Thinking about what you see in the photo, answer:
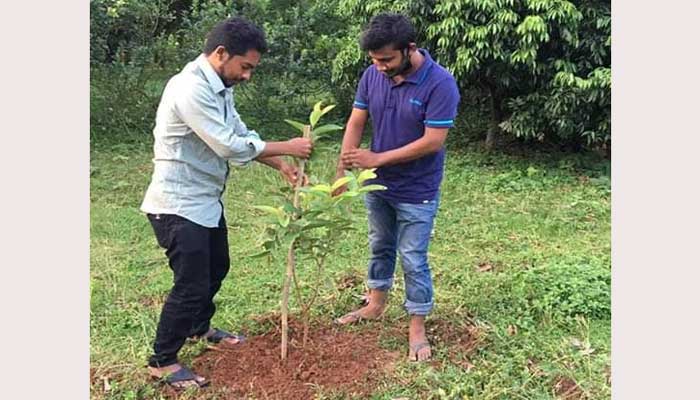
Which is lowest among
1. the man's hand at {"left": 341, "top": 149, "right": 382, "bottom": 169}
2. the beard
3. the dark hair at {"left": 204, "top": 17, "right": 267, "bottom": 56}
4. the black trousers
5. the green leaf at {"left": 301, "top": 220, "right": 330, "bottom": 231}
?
the black trousers

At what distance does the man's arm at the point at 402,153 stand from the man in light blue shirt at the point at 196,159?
0.97ft

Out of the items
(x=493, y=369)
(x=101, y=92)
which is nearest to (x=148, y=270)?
(x=493, y=369)

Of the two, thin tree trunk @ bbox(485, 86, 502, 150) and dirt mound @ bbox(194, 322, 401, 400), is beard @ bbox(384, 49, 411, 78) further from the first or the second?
thin tree trunk @ bbox(485, 86, 502, 150)

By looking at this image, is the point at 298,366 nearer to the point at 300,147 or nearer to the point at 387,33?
the point at 300,147

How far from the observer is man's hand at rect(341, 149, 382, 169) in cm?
337

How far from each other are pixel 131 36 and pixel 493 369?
22.7 ft

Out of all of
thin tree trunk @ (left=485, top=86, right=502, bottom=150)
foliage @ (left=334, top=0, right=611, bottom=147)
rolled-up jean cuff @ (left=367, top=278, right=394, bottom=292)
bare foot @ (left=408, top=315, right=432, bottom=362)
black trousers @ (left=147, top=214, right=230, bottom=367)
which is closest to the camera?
black trousers @ (left=147, top=214, right=230, bottom=367)

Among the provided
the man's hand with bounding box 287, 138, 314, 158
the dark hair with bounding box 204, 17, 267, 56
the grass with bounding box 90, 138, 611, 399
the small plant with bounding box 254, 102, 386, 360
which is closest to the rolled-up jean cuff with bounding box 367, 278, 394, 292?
the grass with bounding box 90, 138, 611, 399

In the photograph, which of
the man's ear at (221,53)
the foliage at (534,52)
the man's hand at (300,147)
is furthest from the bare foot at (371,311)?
the foliage at (534,52)

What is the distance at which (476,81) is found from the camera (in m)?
7.73

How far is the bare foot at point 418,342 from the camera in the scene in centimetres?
361

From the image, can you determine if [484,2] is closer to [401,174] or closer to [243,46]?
[401,174]

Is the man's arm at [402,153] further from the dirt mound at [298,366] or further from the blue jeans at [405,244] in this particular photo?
the dirt mound at [298,366]

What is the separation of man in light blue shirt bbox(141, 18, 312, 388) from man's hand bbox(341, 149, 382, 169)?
0.28m
